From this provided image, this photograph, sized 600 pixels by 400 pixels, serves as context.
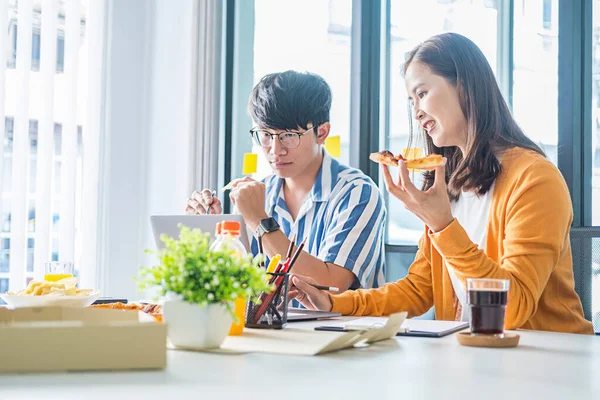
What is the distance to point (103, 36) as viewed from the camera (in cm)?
396

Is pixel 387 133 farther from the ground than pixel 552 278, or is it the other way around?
pixel 387 133

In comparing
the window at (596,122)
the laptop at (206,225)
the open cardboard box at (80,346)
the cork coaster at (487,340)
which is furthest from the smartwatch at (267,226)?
the open cardboard box at (80,346)

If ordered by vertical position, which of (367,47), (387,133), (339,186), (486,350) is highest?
(367,47)

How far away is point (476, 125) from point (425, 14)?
1.41m

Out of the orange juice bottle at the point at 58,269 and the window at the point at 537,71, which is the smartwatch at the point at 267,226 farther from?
the window at the point at 537,71

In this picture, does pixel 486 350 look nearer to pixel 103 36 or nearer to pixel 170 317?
pixel 170 317

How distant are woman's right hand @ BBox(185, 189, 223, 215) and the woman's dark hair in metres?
0.83

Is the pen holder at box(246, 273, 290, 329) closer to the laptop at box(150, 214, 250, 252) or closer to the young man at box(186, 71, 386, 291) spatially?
the laptop at box(150, 214, 250, 252)

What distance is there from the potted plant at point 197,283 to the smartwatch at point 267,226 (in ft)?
4.24

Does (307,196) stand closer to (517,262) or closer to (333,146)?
(333,146)

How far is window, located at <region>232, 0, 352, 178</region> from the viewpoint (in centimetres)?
346

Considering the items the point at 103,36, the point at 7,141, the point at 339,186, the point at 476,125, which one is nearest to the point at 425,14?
the point at 339,186

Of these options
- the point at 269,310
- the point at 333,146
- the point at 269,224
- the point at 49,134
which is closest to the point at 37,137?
the point at 49,134

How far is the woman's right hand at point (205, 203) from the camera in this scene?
2.55m
